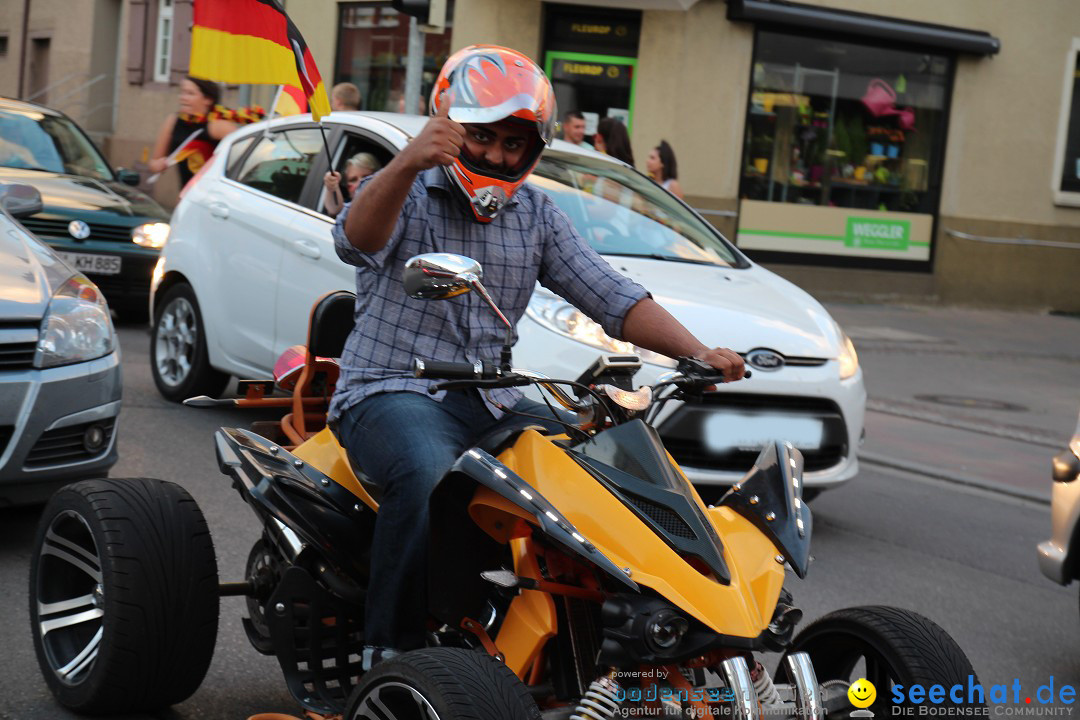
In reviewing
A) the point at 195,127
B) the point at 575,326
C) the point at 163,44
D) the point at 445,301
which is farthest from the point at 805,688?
the point at 163,44

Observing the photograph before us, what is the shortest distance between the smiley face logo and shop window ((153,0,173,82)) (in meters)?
22.4

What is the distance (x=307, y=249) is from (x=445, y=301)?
13.4 feet

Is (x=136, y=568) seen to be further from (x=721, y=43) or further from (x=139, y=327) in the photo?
(x=721, y=43)

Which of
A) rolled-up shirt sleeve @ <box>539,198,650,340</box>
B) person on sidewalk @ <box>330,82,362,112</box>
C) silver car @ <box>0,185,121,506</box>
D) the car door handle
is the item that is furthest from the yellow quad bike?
person on sidewalk @ <box>330,82,362,112</box>

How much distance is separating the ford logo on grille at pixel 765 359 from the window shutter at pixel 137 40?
20.0 metres

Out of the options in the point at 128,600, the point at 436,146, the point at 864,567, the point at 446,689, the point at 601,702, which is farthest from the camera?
the point at 864,567

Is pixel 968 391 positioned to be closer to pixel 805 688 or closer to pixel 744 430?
pixel 744 430

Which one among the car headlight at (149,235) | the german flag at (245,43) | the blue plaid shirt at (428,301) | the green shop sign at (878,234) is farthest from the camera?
the green shop sign at (878,234)

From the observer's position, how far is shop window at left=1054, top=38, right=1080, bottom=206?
19156 millimetres

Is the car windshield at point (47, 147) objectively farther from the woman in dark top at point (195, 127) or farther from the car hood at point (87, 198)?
the woman in dark top at point (195, 127)

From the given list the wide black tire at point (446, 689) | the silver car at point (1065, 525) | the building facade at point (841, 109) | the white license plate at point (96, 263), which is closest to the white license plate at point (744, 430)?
the silver car at point (1065, 525)

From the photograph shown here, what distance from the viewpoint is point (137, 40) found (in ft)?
79.3

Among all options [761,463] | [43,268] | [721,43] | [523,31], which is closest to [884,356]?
[721,43]

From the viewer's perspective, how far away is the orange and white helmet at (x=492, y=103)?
3.35 meters
